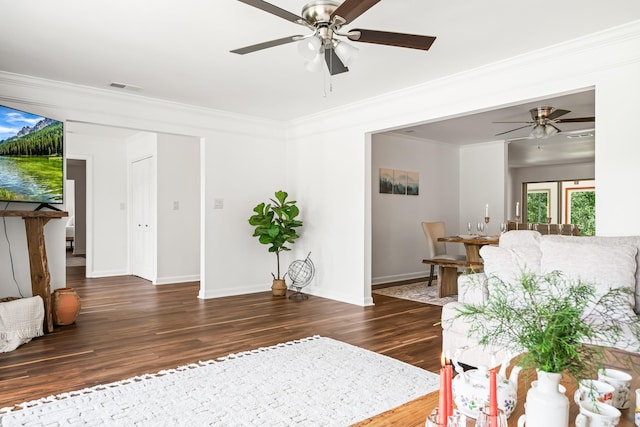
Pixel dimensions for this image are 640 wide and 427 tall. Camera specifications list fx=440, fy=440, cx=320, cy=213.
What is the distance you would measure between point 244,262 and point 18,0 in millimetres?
3976

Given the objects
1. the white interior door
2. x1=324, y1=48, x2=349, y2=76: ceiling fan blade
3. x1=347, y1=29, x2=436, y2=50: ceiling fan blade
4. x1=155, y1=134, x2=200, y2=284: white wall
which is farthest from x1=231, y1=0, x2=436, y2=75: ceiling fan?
the white interior door

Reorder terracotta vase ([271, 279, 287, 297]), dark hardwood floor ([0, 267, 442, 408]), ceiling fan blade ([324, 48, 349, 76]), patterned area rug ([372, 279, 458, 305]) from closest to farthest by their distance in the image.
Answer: dark hardwood floor ([0, 267, 442, 408]) → ceiling fan blade ([324, 48, 349, 76]) → patterned area rug ([372, 279, 458, 305]) → terracotta vase ([271, 279, 287, 297])

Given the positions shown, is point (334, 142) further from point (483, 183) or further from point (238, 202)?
point (483, 183)

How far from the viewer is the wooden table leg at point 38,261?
4074 millimetres

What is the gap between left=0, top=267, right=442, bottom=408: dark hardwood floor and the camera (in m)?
3.03

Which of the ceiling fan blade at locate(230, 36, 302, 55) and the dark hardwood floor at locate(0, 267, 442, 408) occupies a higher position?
the ceiling fan blade at locate(230, 36, 302, 55)

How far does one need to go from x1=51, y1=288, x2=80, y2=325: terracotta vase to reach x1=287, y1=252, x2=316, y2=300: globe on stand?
2671 millimetres

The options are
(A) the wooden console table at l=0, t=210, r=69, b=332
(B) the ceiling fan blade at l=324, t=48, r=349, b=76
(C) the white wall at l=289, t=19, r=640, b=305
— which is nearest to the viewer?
(B) the ceiling fan blade at l=324, t=48, r=349, b=76

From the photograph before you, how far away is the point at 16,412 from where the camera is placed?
237 centimetres

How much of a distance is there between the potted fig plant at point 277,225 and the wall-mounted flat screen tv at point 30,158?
232cm

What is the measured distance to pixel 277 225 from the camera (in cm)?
585

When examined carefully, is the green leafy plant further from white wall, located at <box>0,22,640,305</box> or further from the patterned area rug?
the patterned area rug

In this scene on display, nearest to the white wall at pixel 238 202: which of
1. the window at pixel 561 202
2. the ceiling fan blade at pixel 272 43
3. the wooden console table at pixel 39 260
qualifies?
the wooden console table at pixel 39 260

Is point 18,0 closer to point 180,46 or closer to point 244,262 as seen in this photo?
point 180,46
